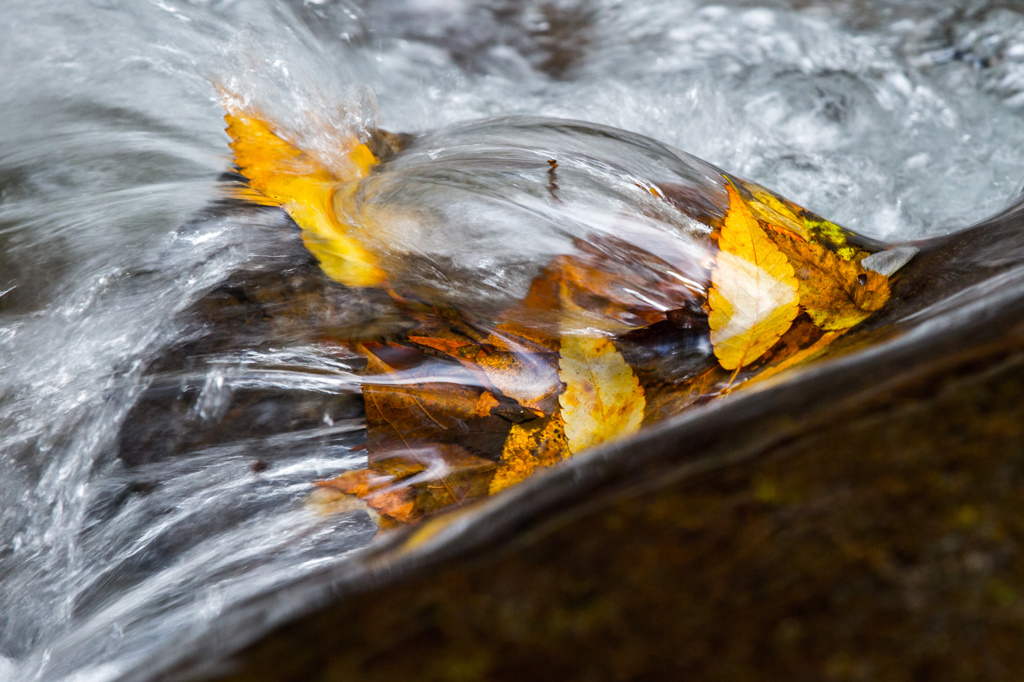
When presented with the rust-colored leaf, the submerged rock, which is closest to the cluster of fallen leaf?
the rust-colored leaf

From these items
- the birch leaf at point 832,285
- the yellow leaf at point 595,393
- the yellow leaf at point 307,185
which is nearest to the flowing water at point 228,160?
the yellow leaf at point 307,185

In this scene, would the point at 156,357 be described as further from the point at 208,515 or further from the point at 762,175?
the point at 762,175

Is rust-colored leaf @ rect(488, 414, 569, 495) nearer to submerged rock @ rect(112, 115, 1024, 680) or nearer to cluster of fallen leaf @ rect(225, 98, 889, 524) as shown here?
cluster of fallen leaf @ rect(225, 98, 889, 524)

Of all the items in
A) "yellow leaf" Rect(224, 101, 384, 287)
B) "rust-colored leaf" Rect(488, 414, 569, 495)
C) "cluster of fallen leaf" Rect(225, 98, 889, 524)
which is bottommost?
"rust-colored leaf" Rect(488, 414, 569, 495)

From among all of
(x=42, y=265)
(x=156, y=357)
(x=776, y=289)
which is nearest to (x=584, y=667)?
(x=776, y=289)

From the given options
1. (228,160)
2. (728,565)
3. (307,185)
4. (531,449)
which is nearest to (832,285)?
(531,449)

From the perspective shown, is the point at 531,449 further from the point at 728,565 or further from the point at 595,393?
the point at 728,565

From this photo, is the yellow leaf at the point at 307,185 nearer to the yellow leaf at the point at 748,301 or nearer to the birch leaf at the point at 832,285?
the yellow leaf at the point at 748,301
